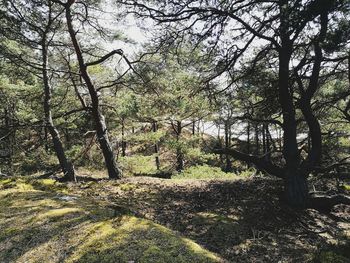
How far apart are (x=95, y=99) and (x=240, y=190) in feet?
17.3

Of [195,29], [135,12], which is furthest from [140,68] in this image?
[195,29]

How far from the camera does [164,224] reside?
5.61 meters

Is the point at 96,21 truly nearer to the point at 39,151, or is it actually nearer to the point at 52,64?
the point at 52,64

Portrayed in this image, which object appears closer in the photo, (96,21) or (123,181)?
(123,181)

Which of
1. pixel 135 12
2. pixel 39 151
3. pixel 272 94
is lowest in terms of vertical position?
pixel 39 151

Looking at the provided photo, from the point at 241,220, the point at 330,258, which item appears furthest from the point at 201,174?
the point at 330,258

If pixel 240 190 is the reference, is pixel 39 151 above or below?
above

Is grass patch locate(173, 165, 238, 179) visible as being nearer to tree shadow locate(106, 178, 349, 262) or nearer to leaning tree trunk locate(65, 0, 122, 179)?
tree shadow locate(106, 178, 349, 262)

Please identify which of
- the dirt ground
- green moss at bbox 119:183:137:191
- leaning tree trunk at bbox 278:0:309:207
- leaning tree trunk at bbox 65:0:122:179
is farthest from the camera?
leaning tree trunk at bbox 65:0:122:179

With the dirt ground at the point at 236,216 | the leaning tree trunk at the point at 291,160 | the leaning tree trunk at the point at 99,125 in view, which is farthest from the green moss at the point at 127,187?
the leaning tree trunk at the point at 291,160

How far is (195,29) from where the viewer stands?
655cm

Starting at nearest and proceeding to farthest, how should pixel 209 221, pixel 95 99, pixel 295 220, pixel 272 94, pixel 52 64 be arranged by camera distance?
1. pixel 209 221
2. pixel 295 220
3. pixel 272 94
4. pixel 95 99
5. pixel 52 64

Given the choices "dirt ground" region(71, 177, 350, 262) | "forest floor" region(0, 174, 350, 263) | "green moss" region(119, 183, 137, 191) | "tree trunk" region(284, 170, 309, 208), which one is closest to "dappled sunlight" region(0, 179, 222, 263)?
"forest floor" region(0, 174, 350, 263)

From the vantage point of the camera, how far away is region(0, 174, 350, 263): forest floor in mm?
3125
